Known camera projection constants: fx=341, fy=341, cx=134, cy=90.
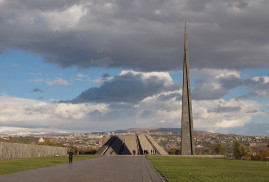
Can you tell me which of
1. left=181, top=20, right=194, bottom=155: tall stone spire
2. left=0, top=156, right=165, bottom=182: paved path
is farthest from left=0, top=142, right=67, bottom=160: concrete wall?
left=181, top=20, right=194, bottom=155: tall stone spire

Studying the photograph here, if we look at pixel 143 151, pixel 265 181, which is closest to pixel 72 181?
pixel 265 181

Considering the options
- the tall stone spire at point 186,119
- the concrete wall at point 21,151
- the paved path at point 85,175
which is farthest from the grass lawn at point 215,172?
the tall stone spire at point 186,119

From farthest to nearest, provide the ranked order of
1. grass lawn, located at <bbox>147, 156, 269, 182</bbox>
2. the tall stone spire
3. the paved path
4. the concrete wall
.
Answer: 1. the tall stone spire
2. the concrete wall
3. grass lawn, located at <bbox>147, 156, 269, 182</bbox>
4. the paved path

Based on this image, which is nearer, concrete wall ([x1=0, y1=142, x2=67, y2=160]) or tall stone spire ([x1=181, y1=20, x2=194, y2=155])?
concrete wall ([x1=0, y1=142, x2=67, y2=160])

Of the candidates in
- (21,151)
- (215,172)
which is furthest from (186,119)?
(215,172)

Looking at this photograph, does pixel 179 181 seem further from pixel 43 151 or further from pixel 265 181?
pixel 43 151

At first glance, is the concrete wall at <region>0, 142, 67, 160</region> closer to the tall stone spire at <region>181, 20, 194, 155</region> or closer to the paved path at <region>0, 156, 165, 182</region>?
the paved path at <region>0, 156, 165, 182</region>

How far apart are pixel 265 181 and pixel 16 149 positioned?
3468 centimetres

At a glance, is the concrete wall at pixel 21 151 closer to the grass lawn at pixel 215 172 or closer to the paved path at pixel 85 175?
the paved path at pixel 85 175

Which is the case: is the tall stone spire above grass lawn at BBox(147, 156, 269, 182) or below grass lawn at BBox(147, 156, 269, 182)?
above

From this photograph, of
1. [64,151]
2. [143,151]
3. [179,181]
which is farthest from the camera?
[143,151]

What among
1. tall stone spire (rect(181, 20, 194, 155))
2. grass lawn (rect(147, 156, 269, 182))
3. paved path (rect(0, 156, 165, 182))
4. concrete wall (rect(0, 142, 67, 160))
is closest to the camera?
paved path (rect(0, 156, 165, 182))

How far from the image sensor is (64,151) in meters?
68.2

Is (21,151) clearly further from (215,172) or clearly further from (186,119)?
(186,119)
